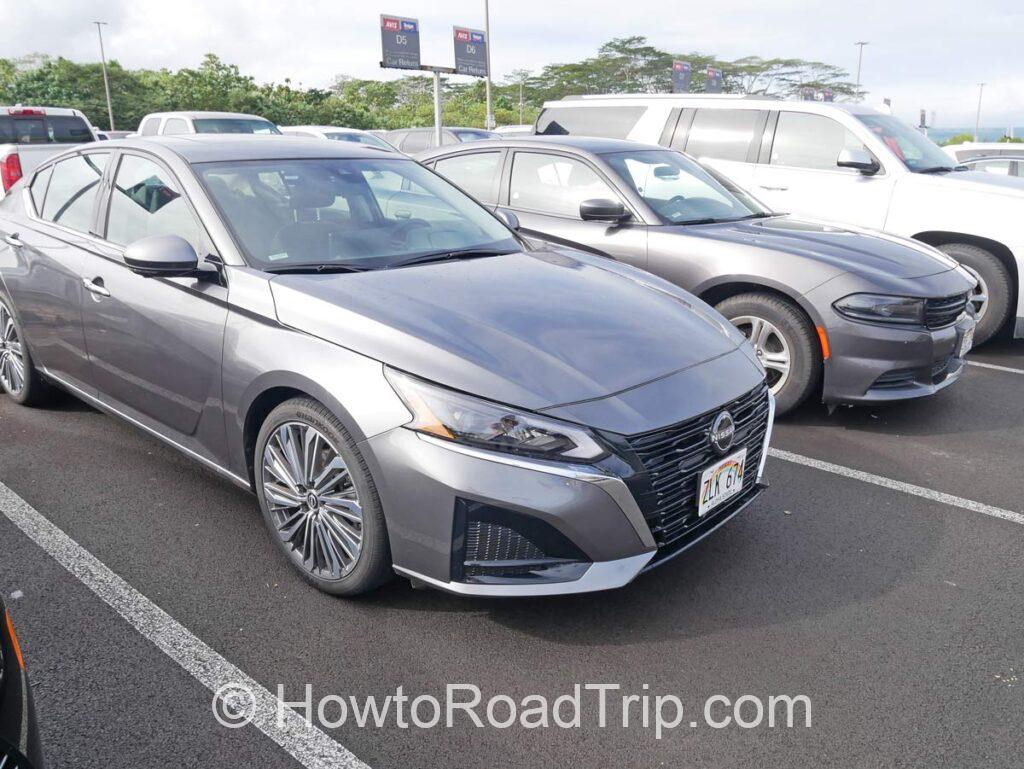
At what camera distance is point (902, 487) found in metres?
4.18

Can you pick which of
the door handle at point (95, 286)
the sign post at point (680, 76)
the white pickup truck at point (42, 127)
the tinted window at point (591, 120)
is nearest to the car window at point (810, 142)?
the tinted window at point (591, 120)

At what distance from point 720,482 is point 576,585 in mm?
677

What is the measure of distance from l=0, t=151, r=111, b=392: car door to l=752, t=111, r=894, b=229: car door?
5.22 meters

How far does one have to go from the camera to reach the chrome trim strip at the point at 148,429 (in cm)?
344

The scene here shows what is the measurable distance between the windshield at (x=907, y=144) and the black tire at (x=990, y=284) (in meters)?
0.77

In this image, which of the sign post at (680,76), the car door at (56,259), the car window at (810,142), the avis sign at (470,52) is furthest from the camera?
the sign post at (680,76)

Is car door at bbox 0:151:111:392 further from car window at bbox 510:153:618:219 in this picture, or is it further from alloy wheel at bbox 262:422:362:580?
car window at bbox 510:153:618:219

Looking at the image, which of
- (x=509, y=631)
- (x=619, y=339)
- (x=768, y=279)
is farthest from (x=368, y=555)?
(x=768, y=279)

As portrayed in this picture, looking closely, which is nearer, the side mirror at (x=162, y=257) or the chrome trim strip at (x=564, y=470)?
the chrome trim strip at (x=564, y=470)

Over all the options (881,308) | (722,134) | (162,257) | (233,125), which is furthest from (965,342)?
(233,125)

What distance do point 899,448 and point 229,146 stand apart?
369 cm

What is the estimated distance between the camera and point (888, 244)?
17.3ft

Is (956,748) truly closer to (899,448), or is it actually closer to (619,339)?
(619,339)

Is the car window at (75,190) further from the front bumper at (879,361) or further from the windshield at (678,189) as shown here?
the front bumper at (879,361)
